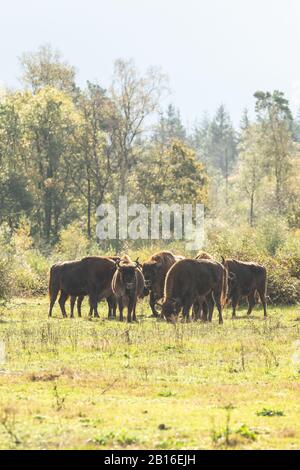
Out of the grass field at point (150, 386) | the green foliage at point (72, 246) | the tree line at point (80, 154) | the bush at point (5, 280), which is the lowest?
the grass field at point (150, 386)

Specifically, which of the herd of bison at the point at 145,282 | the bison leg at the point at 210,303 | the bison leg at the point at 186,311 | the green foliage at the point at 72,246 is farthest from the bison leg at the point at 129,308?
the green foliage at the point at 72,246

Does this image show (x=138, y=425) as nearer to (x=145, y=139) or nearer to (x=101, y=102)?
(x=101, y=102)

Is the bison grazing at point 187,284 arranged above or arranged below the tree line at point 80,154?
below

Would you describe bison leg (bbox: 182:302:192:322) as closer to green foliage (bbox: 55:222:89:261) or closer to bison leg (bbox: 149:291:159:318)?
bison leg (bbox: 149:291:159:318)

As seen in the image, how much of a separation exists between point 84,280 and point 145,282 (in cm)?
205

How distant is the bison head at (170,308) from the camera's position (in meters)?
26.3

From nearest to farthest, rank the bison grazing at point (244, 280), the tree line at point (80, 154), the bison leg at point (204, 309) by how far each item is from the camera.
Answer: the bison leg at point (204, 309) < the bison grazing at point (244, 280) < the tree line at point (80, 154)

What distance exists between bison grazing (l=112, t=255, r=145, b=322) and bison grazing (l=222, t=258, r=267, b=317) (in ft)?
11.1

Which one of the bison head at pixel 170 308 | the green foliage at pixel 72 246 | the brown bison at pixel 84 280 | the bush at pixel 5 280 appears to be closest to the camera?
the bison head at pixel 170 308

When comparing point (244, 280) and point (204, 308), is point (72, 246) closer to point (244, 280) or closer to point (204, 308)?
point (244, 280)

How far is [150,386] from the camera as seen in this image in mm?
14969

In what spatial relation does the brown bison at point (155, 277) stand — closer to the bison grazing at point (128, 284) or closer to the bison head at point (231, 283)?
the bison grazing at point (128, 284)

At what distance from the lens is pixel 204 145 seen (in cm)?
17600

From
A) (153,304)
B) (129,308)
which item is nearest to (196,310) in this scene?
(153,304)
